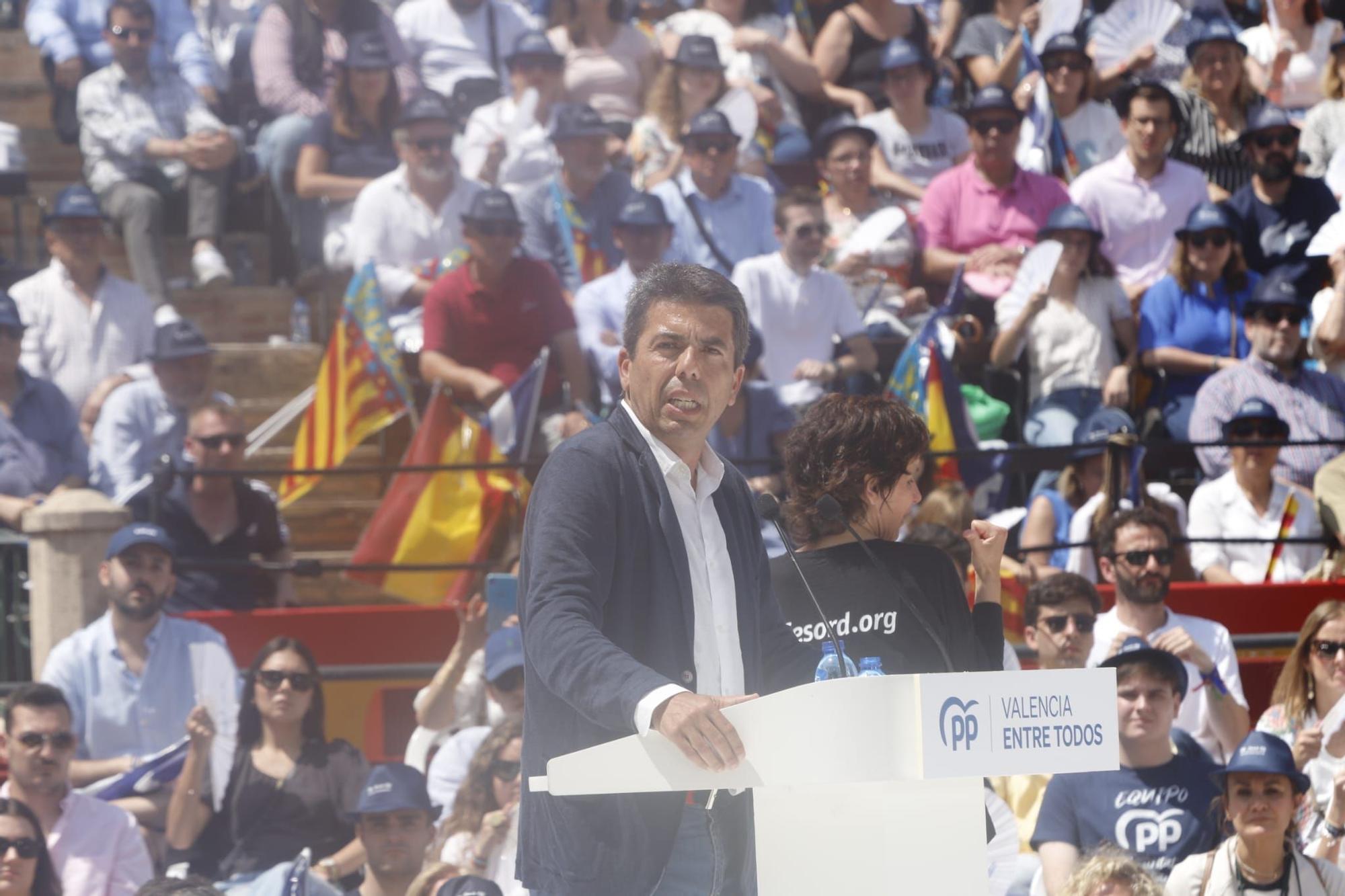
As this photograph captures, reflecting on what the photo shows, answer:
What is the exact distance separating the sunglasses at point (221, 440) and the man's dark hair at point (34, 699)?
1.65 metres

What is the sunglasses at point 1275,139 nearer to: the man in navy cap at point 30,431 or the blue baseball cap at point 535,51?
the blue baseball cap at point 535,51

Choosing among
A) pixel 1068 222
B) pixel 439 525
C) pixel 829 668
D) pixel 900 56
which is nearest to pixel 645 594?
pixel 829 668

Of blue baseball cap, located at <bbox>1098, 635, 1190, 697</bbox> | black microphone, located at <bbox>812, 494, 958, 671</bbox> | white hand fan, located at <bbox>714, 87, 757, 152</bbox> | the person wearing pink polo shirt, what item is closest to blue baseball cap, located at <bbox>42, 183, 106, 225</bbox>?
white hand fan, located at <bbox>714, 87, 757, 152</bbox>

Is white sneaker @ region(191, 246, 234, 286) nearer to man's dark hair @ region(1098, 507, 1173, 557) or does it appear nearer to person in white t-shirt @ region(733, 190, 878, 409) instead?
person in white t-shirt @ region(733, 190, 878, 409)

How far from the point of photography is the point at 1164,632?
274 inches

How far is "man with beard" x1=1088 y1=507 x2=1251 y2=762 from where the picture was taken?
6.81 meters

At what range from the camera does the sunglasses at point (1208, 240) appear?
30.9 feet

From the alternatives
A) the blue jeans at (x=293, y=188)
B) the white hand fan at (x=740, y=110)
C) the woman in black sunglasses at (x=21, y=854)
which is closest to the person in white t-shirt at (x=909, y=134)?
the white hand fan at (x=740, y=110)

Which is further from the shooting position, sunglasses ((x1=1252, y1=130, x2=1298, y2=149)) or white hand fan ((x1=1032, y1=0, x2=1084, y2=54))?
white hand fan ((x1=1032, y1=0, x2=1084, y2=54))

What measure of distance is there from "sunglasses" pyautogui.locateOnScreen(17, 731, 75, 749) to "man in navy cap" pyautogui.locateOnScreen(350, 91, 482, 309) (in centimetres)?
370

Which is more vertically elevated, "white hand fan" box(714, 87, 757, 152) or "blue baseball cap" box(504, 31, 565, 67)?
"blue baseball cap" box(504, 31, 565, 67)

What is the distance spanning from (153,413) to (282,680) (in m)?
2.13

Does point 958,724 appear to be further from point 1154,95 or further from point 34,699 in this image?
point 1154,95

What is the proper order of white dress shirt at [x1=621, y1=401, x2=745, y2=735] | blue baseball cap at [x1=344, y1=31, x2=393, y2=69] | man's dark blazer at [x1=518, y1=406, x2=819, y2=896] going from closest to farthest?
man's dark blazer at [x1=518, y1=406, x2=819, y2=896]
white dress shirt at [x1=621, y1=401, x2=745, y2=735]
blue baseball cap at [x1=344, y1=31, x2=393, y2=69]
